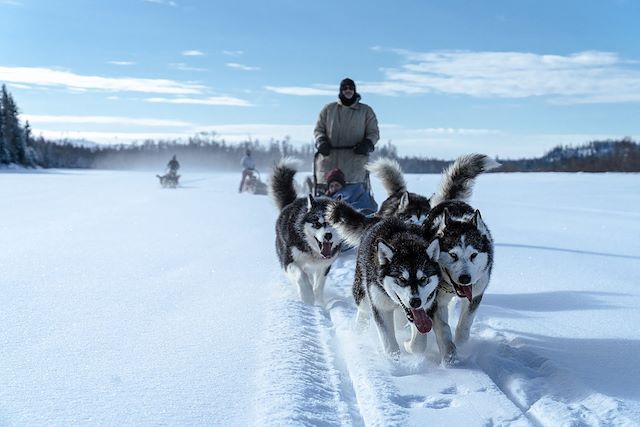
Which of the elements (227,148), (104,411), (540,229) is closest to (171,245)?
(104,411)

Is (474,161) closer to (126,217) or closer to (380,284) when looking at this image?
(380,284)

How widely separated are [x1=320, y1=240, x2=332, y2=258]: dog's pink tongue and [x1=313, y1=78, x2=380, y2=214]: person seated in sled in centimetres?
217

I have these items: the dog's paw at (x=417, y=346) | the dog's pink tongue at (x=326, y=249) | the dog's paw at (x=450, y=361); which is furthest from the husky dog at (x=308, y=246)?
the dog's paw at (x=450, y=361)

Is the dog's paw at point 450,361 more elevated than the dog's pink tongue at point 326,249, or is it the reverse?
the dog's pink tongue at point 326,249

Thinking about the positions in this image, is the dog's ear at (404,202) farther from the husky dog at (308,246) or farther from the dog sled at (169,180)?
the dog sled at (169,180)

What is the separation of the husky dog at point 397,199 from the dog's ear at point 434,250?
142 centimetres

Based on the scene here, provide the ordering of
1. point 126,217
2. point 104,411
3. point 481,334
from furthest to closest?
point 126,217
point 481,334
point 104,411

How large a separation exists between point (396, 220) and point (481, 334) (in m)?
1.00

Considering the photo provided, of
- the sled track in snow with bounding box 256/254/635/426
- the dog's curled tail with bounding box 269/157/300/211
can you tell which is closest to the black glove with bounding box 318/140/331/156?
the dog's curled tail with bounding box 269/157/300/211

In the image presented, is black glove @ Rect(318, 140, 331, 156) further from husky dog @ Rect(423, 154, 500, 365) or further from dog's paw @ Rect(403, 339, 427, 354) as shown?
dog's paw @ Rect(403, 339, 427, 354)

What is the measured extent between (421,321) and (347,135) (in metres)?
4.18

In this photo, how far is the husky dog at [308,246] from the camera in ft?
17.1

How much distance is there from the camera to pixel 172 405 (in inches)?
108

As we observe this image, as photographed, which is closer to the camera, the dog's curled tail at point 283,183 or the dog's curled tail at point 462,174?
the dog's curled tail at point 462,174
